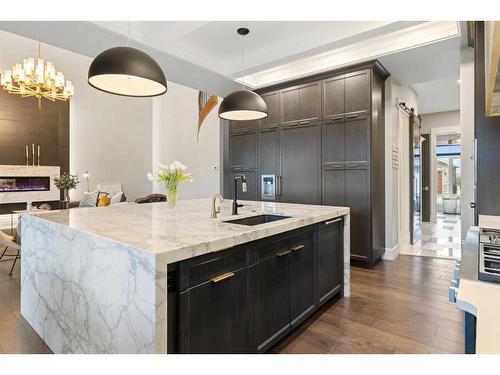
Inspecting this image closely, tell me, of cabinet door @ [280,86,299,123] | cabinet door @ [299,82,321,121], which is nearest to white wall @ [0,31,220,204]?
cabinet door @ [280,86,299,123]

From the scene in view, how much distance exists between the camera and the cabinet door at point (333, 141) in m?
4.15

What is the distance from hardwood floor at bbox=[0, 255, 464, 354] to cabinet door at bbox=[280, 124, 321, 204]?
1546mm

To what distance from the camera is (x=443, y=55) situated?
12.2 ft

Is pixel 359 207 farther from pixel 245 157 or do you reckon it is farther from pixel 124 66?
pixel 124 66

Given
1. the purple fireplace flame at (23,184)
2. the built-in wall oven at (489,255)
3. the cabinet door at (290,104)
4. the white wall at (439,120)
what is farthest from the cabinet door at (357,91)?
the purple fireplace flame at (23,184)

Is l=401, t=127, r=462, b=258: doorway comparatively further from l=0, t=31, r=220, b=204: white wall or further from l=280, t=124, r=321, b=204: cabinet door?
l=0, t=31, r=220, b=204: white wall

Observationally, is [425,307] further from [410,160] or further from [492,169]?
[410,160]

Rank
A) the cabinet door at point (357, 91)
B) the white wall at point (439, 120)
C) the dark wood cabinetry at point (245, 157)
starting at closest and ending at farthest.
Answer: the cabinet door at point (357, 91) → the dark wood cabinetry at point (245, 157) → the white wall at point (439, 120)

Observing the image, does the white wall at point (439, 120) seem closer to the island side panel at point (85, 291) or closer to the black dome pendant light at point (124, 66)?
the black dome pendant light at point (124, 66)

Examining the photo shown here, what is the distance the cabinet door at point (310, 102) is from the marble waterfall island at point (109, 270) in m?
2.46

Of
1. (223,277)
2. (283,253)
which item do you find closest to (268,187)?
(283,253)

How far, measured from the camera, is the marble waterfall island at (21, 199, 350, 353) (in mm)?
1230

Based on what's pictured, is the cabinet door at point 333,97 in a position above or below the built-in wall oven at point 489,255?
above
